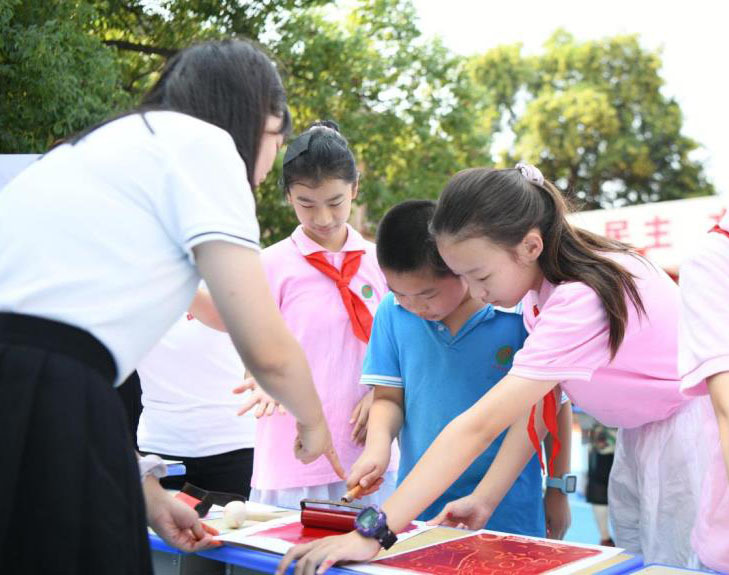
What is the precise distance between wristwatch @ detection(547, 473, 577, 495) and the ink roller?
24.0 inches

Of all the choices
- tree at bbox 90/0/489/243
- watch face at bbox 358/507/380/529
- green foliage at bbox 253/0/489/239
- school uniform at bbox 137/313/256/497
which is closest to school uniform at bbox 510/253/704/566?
watch face at bbox 358/507/380/529

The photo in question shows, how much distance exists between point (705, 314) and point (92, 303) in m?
1.02

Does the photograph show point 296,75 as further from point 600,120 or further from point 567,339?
point 600,120

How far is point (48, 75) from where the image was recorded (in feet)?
20.3

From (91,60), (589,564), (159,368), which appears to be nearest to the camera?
(589,564)

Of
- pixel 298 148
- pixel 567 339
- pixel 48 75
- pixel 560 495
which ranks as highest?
pixel 48 75

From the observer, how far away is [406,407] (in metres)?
2.31

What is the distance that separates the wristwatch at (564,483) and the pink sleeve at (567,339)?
1.51ft

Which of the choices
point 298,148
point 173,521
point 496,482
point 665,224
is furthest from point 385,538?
point 665,224

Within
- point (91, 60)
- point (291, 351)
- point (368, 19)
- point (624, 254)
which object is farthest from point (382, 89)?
point (291, 351)

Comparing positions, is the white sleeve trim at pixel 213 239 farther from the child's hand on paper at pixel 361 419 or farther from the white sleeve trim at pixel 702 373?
the child's hand on paper at pixel 361 419

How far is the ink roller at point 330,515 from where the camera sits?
179 centimetres

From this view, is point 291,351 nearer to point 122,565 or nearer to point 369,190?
point 122,565

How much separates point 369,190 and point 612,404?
8202mm
